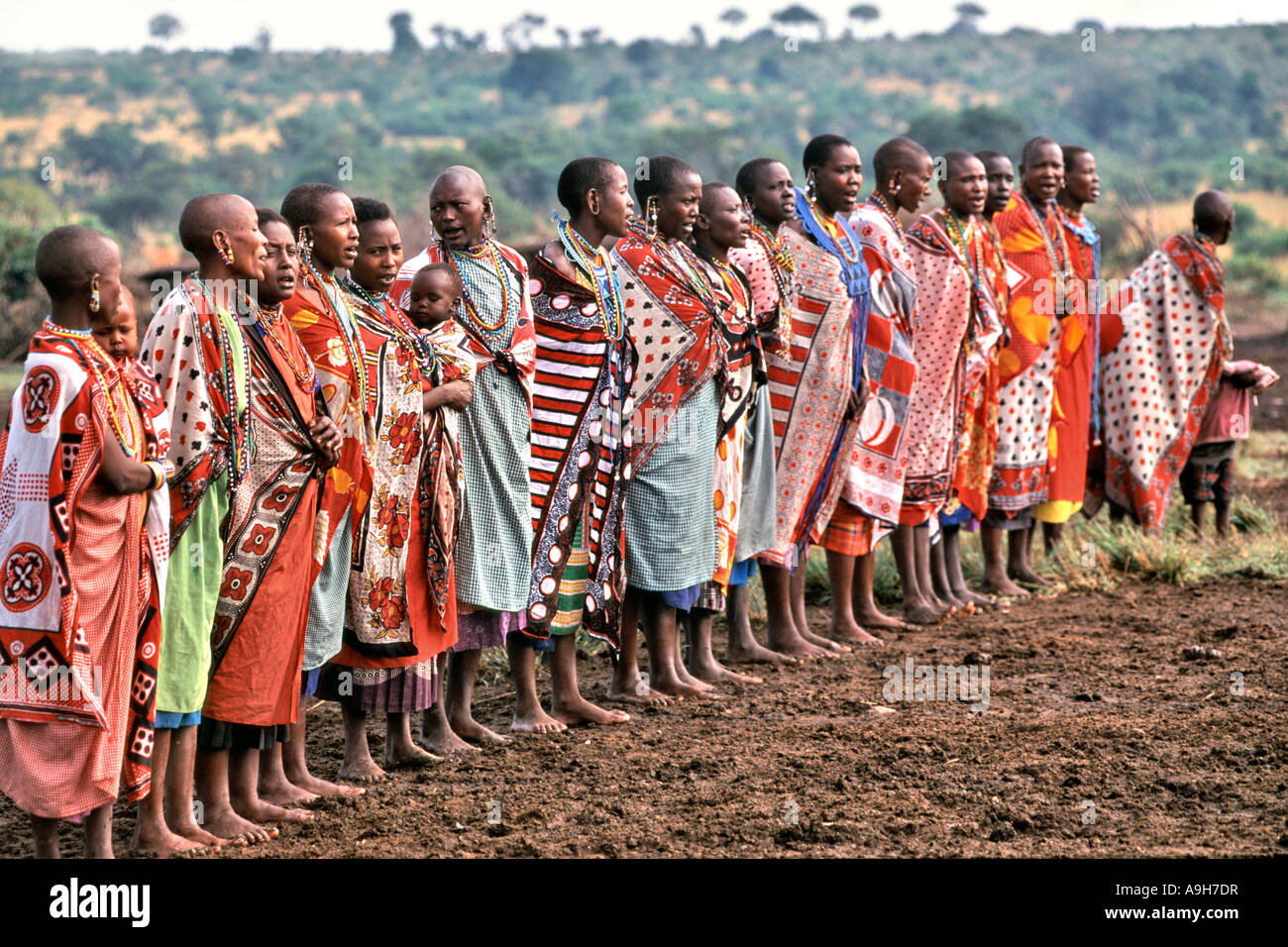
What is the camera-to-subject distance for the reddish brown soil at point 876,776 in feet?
14.2

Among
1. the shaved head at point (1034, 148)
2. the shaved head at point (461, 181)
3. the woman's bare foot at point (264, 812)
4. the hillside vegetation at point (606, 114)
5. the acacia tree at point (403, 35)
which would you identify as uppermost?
the acacia tree at point (403, 35)

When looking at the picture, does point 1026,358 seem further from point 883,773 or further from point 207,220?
point 207,220

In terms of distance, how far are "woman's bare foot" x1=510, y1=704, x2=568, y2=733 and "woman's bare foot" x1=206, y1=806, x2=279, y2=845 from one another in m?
1.41

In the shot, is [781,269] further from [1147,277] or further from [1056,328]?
[1147,277]

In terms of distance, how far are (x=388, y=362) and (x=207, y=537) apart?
3.21 feet

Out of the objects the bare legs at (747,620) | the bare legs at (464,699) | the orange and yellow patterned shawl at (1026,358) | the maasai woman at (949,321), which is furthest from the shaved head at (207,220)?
the orange and yellow patterned shawl at (1026,358)

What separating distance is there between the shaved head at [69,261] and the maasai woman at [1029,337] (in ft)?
18.1

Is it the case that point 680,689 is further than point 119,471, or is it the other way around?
point 680,689

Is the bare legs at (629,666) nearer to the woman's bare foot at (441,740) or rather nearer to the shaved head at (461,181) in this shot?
the woman's bare foot at (441,740)

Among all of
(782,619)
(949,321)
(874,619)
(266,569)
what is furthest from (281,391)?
(949,321)

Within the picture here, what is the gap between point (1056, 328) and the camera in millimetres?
8461

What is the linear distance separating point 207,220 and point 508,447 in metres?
1.53

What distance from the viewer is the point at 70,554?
12.6 ft

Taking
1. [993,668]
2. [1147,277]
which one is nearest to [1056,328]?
[1147,277]
